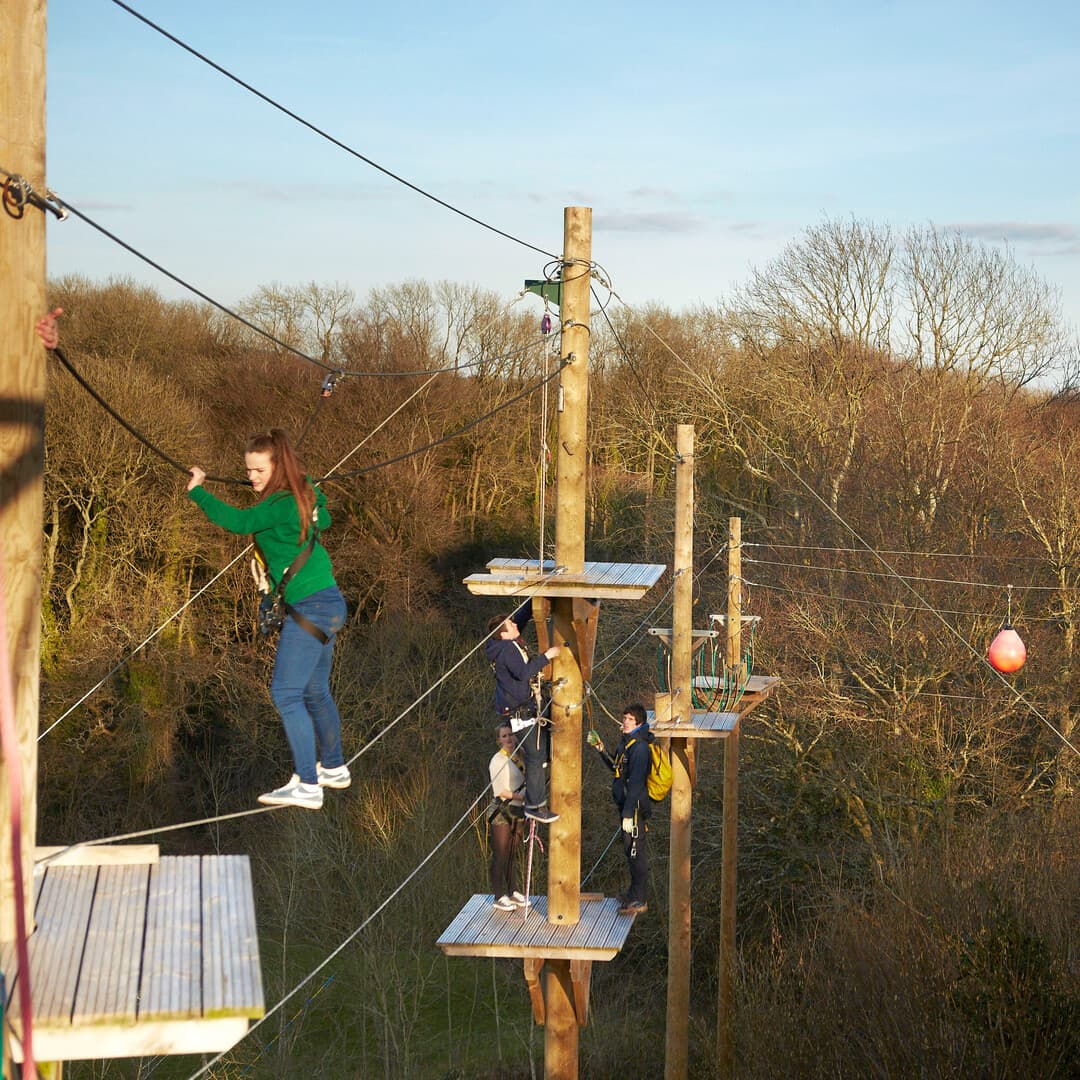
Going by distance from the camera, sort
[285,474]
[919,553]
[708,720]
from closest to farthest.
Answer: [285,474] < [708,720] < [919,553]

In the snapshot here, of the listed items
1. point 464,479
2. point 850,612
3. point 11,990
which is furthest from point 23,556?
point 464,479

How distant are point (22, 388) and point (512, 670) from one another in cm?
593

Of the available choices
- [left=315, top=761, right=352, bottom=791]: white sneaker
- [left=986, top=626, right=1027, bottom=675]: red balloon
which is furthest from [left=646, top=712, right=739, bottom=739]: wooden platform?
[left=315, top=761, right=352, bottom=791]: white sneaker

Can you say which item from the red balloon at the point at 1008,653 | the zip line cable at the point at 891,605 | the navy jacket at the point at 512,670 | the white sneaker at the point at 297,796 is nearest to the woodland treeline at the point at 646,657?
the zip line cable at the point at 891,605

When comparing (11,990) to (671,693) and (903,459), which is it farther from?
(903,459)

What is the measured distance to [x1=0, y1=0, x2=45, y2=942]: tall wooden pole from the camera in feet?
12.1

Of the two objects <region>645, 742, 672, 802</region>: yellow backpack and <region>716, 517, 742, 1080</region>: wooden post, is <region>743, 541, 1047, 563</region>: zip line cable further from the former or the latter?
<region>645, 742, 672, 802</region>: yellow backpack

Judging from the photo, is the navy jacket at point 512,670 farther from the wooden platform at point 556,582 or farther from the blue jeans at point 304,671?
the blue jeans at point 304,671

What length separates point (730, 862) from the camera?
16.2m

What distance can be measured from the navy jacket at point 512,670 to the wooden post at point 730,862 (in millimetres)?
6139

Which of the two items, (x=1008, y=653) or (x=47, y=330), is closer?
(x=47, y=330)

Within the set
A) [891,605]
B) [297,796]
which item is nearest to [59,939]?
[297,796]

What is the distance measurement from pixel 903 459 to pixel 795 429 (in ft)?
11.3

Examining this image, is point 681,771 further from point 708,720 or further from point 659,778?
point 659,778
